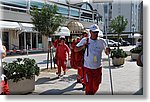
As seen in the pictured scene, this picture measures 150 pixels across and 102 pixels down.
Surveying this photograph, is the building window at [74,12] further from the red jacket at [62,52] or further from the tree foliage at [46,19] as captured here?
the red jacket at [62,52]

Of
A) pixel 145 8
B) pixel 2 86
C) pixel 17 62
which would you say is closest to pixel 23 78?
pixel 17 62

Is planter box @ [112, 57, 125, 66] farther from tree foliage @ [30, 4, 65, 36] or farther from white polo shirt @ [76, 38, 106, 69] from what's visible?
white polo shirt @ [76, 38, 106, 69]

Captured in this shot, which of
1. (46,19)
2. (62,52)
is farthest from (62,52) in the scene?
(46,19)

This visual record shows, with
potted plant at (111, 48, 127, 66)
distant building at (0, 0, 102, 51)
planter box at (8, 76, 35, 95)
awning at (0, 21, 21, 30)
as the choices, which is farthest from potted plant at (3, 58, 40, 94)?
awning at (0, 21, 21, 30)

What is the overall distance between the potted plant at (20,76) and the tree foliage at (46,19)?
4361 mm

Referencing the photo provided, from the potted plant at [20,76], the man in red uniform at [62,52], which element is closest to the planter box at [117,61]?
the man in red uniform at [62,52]

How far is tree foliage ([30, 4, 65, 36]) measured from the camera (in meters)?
10.5

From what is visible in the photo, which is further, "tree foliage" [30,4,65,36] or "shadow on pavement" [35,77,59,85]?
"tree foliage" [30,4,65,36]

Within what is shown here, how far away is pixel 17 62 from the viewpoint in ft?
21.4

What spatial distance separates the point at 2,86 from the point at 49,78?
14.6ft

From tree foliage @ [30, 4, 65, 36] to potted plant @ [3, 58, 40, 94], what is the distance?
436 cm

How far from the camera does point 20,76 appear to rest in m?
6.26

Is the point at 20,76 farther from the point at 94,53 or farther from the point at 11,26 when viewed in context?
the point at 11,26

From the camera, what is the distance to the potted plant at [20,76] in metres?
6.15
